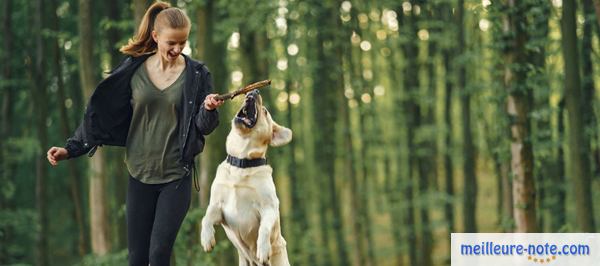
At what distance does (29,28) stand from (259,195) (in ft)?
51.8

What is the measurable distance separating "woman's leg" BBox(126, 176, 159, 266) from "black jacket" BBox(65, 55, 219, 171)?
316mm

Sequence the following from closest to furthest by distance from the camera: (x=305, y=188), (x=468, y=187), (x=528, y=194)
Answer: (x=528, y=194), (x=468, y=187), (x=305, y=188)

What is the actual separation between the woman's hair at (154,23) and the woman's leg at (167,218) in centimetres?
84

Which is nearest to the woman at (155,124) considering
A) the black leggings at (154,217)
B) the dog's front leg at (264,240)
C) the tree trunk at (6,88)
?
the black leggings at (154,217)

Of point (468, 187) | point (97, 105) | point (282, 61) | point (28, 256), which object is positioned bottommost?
point (28, 256)

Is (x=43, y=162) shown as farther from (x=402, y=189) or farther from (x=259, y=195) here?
(x=259, y=195)

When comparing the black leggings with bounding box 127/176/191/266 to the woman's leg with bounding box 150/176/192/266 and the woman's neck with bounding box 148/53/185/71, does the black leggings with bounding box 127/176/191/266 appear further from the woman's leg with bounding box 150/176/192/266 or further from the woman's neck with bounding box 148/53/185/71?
the woman's neck with bounding box 148/53/185/71

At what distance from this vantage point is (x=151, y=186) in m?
6.16

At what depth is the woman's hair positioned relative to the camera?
Answer: 19.5 feet

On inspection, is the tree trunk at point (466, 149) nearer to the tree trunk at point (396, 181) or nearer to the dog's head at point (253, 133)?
the tree trunk at point (396, 181)

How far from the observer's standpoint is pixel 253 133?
20.3 ft

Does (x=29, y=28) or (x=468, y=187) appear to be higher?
(x=29, y=28)

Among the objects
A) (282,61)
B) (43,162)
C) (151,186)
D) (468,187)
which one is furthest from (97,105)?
(282,61)

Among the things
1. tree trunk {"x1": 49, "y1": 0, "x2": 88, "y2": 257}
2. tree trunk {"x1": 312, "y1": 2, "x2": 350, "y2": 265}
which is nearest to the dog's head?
tree trunk {"x1": 49, "y1": 0, "x2": 88, "y2": 257}
